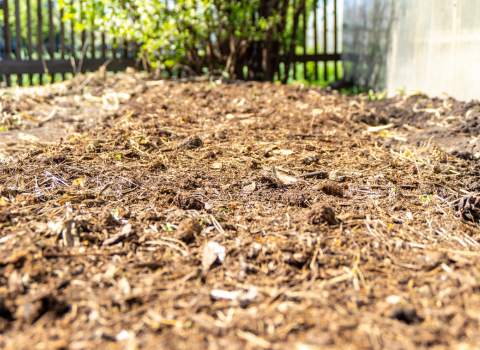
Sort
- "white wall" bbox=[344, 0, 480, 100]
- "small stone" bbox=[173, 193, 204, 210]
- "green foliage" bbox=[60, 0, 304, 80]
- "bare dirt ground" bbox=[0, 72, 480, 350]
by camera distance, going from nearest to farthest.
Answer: "bare dirt ground" bbox=[0, 72, 480, 350] < "small stone" bbox=[173, 193, 204, 210] < "white wall" bbox=[344, 0, 480, 100] < "green foliage" bbox=[60, 0, 304, 80]

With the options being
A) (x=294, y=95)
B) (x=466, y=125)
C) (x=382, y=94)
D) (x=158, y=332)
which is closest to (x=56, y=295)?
(x=158, y=332)

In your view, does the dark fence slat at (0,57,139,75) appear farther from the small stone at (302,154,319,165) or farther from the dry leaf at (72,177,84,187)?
the small stone at (302,154,319,165)

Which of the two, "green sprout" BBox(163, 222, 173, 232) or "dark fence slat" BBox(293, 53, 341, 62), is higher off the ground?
"dark fence slat" BBox(293, 53, 341, 62)

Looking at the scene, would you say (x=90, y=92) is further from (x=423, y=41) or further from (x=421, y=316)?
(x=421, y=316)

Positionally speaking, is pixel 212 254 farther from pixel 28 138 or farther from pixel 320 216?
pixel 28 138

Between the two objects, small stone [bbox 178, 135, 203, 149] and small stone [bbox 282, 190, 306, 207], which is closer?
small stone [bbox 282, 190, 306, 207]

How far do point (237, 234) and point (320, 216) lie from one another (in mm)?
453

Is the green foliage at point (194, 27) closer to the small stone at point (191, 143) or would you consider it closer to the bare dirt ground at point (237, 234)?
the bare dirt ground at point (237, 234)

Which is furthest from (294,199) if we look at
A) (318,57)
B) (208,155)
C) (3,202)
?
(318,57)

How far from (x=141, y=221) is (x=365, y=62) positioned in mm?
6592

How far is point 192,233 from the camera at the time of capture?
2.03 metres

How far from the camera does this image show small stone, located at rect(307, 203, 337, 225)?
2.13 meters

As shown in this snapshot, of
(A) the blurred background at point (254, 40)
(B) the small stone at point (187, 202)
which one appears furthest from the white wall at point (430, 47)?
(B) the small stone at point (187, 202)

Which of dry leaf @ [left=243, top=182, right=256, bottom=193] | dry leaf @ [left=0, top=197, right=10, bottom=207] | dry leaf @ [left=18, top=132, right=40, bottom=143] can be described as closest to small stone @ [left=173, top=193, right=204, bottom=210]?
dry leaf @ [left=243, top=182, right=256, bottom=193]
